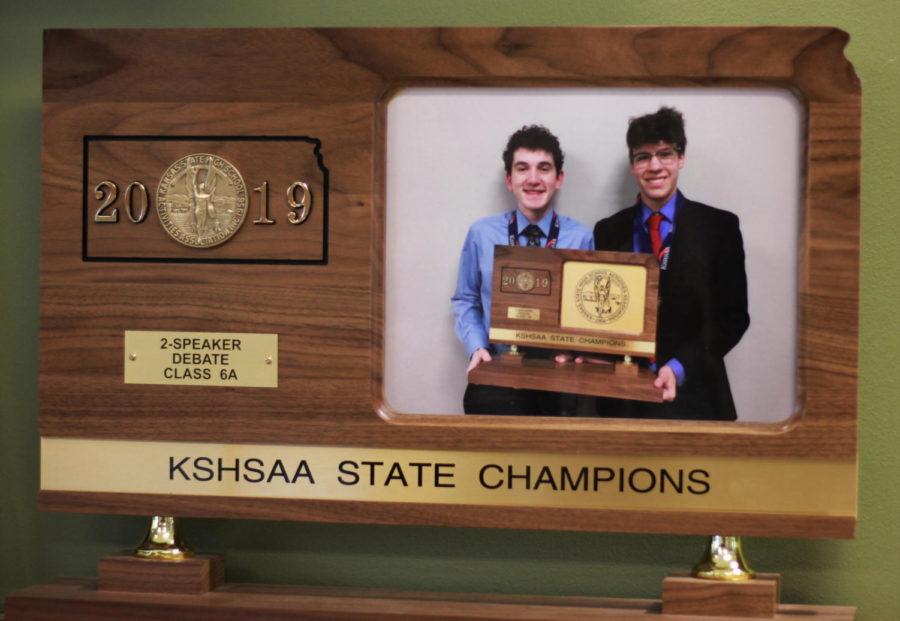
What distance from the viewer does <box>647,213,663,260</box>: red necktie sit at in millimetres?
970

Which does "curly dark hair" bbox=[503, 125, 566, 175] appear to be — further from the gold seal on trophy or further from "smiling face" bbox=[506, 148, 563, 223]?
the gold seal on trophy

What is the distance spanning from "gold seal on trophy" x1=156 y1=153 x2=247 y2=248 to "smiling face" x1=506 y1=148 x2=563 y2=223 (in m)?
0.25

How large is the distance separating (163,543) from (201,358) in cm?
19

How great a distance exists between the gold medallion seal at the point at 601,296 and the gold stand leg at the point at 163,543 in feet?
1.43

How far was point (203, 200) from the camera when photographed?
1003mm

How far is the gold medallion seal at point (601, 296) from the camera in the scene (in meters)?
0.97

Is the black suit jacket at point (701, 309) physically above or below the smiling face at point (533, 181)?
below

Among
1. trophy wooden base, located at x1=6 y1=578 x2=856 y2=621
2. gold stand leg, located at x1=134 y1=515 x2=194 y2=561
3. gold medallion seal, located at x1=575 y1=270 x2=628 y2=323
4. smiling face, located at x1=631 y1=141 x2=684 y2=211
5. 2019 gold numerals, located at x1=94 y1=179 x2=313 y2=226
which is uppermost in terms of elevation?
smiling face, located at x1=631 y1=141 x2=684 y2=211

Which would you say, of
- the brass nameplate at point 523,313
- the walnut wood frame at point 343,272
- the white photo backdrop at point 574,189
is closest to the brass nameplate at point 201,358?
the walnut wood frame at point 343,272

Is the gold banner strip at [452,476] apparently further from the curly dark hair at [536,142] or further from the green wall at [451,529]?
the curly dark hair at [536,142]

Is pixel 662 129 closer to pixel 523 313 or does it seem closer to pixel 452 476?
pixel 523 313

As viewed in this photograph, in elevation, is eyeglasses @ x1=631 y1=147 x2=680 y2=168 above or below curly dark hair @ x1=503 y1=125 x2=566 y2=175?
below

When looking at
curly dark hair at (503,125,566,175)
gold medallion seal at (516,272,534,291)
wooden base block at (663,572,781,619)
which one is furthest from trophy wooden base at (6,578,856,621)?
curly dark hair at (503,125,566,175)

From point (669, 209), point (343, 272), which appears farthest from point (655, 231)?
point (343, 272)
